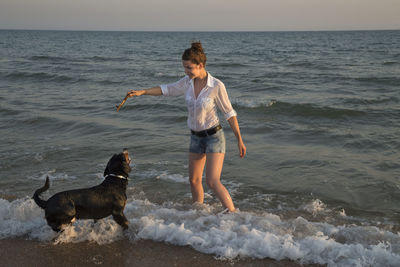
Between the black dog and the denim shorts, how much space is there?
0.87m

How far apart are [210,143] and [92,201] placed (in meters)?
1.47

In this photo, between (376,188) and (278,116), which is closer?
(376,188)

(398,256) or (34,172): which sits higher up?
(398,256)

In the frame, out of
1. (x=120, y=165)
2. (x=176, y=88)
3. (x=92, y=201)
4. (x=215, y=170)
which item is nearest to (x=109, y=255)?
(x=92, y=201)

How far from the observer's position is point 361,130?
1003 cm

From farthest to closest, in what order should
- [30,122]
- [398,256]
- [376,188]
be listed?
[30,122]
[376,188]
[398,256]

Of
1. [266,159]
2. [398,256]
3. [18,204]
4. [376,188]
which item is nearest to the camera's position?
[398,256]

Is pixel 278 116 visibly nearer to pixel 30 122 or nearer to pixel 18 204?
pixel 30 122

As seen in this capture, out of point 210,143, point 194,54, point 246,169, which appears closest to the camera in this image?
point 194,54

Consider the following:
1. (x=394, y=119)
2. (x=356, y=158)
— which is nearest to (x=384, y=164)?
(x=356, y=158)

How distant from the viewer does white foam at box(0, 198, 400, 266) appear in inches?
157

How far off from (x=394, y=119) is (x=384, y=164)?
431 cm

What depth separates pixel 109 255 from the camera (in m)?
4.06

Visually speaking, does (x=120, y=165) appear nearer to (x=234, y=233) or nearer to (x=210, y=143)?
(x=210, y=143)
